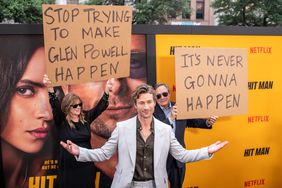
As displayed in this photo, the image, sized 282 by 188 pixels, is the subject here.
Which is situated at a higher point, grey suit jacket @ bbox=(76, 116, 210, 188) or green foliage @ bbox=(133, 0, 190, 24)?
green foliage @ bbox=(133, 0, 190, 24)

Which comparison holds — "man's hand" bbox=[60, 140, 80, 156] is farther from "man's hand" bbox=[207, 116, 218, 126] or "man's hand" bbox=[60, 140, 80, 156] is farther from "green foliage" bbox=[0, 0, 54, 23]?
"green foliage" bbox=[0, 0, 54, 23]

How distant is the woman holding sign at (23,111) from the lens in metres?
3.52

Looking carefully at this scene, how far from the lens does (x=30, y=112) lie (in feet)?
12.0

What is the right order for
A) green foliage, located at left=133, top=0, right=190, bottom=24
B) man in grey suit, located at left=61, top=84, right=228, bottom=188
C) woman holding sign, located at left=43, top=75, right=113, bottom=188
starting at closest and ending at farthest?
man in grey suit, located at left=61, top=84, right=228, bottom=188 → woman holding sign, located at left=43, top=75, right=113, bottom=188 → green foliage, located at left=133, top=0, right=190, bottom=24

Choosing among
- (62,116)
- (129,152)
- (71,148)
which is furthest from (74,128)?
(129,152)

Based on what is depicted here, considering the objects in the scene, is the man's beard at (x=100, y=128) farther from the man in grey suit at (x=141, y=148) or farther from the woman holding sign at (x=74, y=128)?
the man in grey suit at (x=141, y=148)

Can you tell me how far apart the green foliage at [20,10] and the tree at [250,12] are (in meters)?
10.8

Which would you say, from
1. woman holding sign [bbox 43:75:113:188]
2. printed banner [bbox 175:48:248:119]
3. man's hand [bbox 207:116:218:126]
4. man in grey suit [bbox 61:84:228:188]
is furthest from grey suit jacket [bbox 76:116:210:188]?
man's hand [bbox 207:116:218:126]

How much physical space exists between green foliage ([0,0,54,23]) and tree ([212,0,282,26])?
427 inches

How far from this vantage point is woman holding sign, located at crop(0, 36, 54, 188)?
3523mm

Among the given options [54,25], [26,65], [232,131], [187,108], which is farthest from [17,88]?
[232,131]

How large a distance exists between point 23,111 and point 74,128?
63 cm

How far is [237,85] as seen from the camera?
151 inches

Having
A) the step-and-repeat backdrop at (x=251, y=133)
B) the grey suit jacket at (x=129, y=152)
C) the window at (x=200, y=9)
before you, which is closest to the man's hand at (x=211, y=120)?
the step-and-repeat backdrop at (x=251, y=133)
